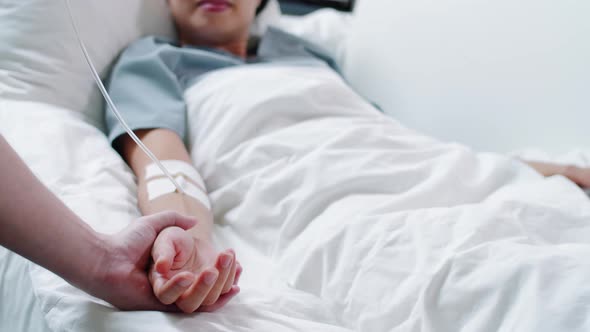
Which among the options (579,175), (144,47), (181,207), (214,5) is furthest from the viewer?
(214,5)

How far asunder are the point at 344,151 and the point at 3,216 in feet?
1.70

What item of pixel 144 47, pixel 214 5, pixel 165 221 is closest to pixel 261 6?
pixel 214 5

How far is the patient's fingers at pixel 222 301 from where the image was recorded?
22.2 inches

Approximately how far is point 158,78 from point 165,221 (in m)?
0.53

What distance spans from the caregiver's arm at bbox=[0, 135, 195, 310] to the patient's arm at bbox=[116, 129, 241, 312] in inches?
0.9

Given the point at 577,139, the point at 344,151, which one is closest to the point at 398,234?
the point at 344,151

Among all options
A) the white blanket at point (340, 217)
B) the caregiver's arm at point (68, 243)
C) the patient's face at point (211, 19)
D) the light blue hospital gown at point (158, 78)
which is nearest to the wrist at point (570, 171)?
the white blanket at point (340, 217)

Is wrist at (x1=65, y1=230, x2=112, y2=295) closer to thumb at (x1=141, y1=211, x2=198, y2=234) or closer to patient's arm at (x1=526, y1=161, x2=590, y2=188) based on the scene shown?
thumb at (x1=141, y1=211, x2=198, y2=234)

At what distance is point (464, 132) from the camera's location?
121cm

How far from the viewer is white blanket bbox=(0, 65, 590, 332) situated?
54 centimetres

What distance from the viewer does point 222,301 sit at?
58 cm

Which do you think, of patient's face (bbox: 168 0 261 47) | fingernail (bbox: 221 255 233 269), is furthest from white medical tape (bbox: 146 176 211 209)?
patient's face (bbox: 168 0 261 47)

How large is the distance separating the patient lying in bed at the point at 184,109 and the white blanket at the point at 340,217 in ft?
0.11

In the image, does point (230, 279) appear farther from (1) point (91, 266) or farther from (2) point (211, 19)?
(2) point (211, 19)
